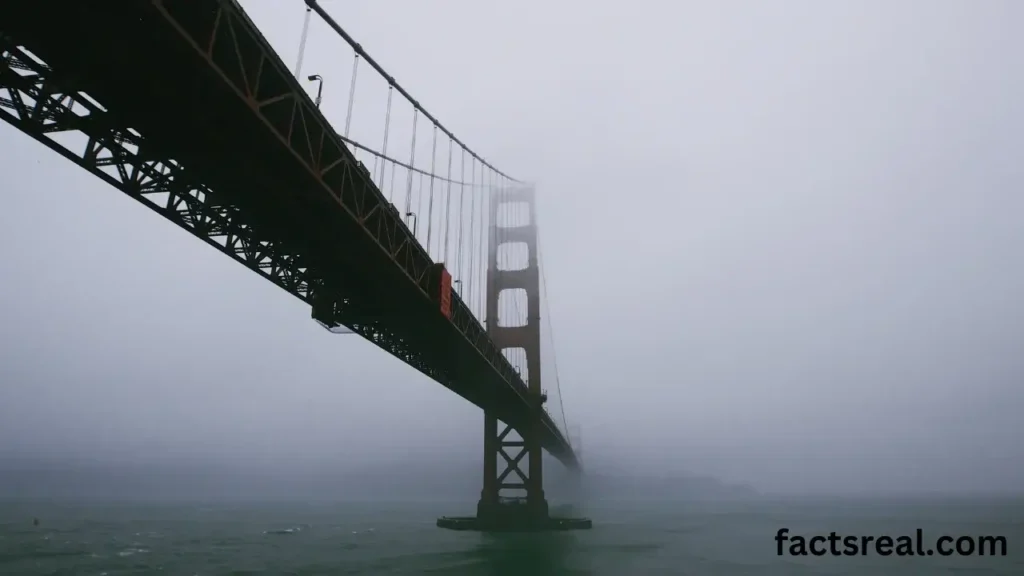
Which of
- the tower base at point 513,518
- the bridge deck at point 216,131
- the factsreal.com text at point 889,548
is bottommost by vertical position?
the factsreal.com text at point 889,548

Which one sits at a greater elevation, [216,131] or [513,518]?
[216,131]

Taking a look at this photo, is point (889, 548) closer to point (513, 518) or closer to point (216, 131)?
point (513, 518)

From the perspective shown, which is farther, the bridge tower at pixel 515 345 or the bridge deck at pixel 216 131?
the bridge tower at pixel 515 345

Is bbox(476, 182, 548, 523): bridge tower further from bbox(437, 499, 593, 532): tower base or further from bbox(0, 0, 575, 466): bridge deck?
bbox(0, 0, 575, 466): bridge deck

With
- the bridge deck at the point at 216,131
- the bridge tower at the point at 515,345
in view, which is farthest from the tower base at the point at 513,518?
the bridge deck at the point at 216,131

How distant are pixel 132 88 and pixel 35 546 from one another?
47.1 metres

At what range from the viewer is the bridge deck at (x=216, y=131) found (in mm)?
9375

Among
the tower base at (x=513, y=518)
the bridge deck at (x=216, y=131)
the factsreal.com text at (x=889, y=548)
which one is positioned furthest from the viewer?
the tower base at (x=513, y=518)

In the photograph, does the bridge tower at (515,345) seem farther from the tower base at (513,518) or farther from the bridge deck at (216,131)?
the bridge deck at (216,131)

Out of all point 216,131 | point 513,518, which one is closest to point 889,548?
point 513,518

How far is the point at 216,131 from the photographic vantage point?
37.7 feet

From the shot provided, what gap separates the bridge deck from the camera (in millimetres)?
9375

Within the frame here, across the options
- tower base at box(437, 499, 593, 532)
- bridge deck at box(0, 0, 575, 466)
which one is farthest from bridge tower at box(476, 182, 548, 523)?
bridge deck at box(0, 0, 575, 466)

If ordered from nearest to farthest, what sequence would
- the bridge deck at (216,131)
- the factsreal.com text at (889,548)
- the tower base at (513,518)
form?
the bridge deck at (216,131) < the factsreal.com text at (889,548) < the tower base at (513,518)
